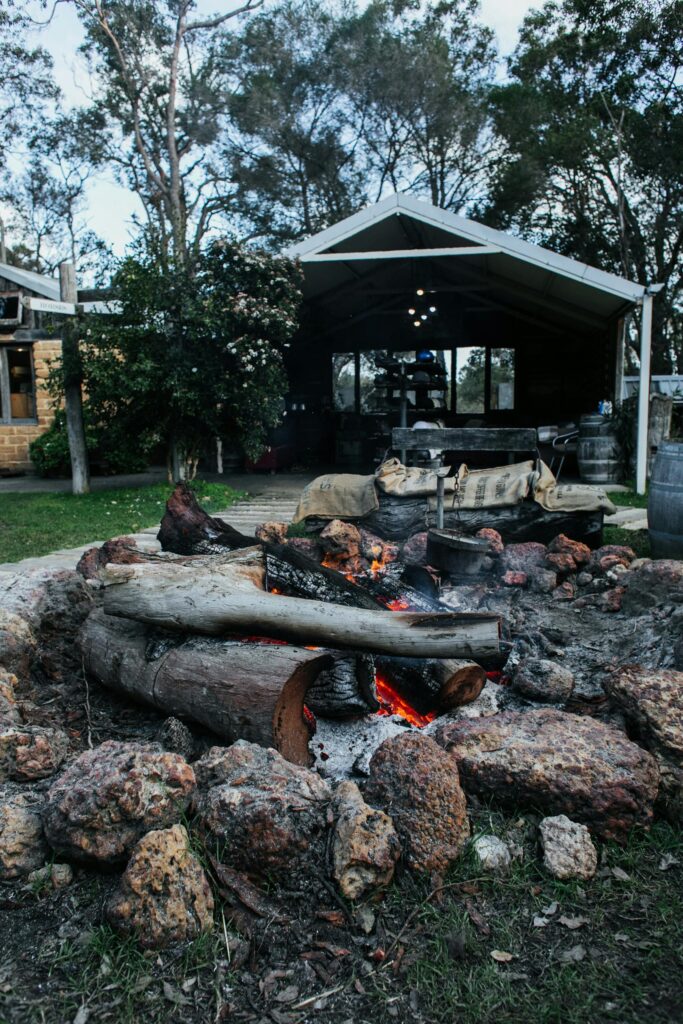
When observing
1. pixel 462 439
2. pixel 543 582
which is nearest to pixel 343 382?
pixel 462 439

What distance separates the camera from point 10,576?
405 centimetres

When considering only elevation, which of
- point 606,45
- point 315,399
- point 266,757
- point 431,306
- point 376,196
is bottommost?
point 266,757

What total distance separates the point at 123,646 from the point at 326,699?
3.02ft

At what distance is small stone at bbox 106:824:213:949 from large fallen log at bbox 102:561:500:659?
3.46ft

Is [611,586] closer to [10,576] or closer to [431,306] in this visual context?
[10,576]

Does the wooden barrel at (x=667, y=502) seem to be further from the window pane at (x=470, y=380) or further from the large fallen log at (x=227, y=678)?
the window pane at (x=470, y=380)

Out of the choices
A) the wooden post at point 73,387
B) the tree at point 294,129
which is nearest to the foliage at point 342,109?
the tree at point 294,129

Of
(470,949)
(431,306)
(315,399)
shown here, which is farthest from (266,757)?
(315,399)

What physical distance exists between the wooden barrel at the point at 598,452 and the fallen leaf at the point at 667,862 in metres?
9.09

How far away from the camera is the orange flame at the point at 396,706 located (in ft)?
10.3

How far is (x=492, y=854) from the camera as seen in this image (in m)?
2.21

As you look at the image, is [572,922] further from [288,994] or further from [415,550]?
[415,550]

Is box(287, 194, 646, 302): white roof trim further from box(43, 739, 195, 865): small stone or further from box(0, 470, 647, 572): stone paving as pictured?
box(43, 739, 195, 865): small stone

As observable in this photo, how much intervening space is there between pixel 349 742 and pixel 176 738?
2.34 ft
